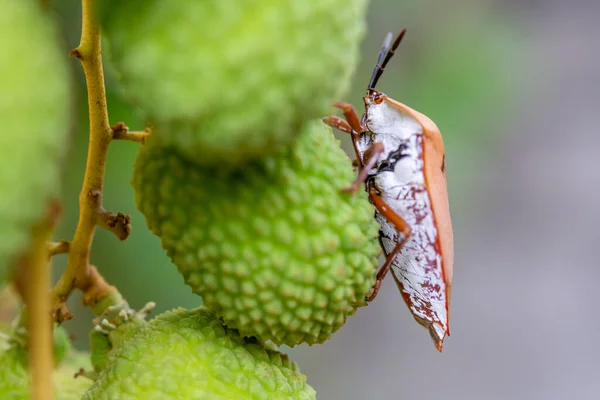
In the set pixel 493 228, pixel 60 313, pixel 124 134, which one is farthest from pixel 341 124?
pixel 493 228

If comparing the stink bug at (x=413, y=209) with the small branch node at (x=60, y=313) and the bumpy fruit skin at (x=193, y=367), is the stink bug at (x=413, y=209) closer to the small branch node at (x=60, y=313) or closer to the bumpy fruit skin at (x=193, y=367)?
the bumpy fruit skin at (x=193, y=367)

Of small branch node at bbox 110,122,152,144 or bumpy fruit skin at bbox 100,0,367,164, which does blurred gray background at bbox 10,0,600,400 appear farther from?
bumpy fruit skin at bbox 100,0,367,164

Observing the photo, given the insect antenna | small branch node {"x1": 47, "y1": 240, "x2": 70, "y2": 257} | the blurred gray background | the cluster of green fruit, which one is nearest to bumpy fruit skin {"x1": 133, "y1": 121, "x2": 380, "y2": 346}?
the cluster of green fruit

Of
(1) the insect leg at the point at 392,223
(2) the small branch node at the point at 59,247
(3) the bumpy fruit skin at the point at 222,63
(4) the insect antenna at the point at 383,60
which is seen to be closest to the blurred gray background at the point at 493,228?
(4) the insect antenna at the point at 383,60

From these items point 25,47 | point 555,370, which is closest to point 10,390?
point 25,47

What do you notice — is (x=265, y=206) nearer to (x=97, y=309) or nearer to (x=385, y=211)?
(x=385, y=211)

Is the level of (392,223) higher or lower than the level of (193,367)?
higher

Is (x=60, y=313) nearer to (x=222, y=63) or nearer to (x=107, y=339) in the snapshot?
(x=107, y=339)
